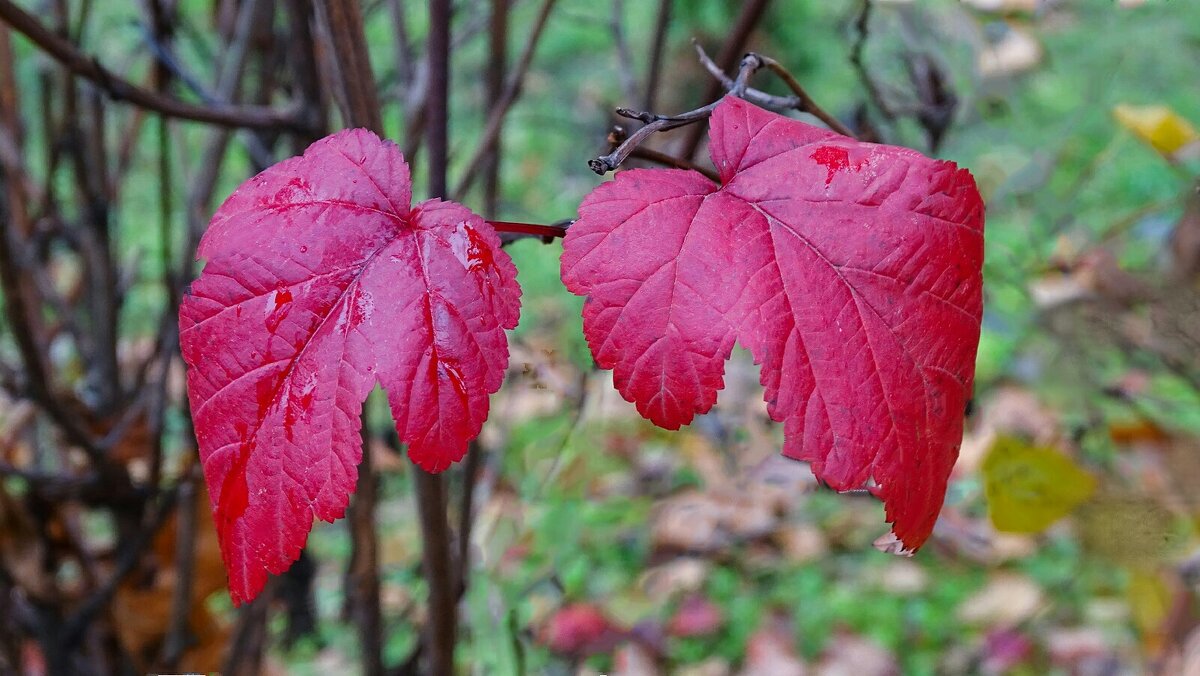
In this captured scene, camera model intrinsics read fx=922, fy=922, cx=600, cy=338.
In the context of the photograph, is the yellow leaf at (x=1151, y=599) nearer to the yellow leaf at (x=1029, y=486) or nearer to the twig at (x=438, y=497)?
the yellow leaf at (x=1029, y=486)

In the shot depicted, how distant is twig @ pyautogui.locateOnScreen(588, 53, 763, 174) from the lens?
40 cm

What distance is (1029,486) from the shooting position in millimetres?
955

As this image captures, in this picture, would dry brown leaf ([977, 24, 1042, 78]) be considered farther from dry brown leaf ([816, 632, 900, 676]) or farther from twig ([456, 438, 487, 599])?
dry brown leaf ([816, 632, 900, 676])

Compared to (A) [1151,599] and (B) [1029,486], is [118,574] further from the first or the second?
(A) [1151,599]

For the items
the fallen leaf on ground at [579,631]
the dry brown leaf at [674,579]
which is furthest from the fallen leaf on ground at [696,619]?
the fallen leaf on ground at [579,631]

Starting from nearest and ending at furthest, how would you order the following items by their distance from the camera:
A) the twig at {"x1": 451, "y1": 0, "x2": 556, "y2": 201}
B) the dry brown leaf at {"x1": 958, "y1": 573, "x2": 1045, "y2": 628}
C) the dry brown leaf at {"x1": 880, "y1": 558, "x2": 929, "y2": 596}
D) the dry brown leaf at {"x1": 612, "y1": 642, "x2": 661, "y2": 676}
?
the twig at {"x1": 451, "y1": 0, "x2": 556, "y2": 201} < the dry brown leaf at {"x1": 612, "y1": 642, "x2": 661, "y2": 676} < the dry brown leaf at {"x1": 958, "y1": 573, "x2": 1045, "y2": 628} < the dry brown leaf at {"x1": 880, "y1": 558, "x2": 929, "y2": 596}

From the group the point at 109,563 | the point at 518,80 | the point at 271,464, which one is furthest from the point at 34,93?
the point at 271,464

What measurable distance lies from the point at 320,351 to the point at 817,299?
0.72 ft

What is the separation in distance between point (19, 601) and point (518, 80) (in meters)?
0.87

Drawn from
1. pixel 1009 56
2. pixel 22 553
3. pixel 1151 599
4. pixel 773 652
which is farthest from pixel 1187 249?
pixel 22 553

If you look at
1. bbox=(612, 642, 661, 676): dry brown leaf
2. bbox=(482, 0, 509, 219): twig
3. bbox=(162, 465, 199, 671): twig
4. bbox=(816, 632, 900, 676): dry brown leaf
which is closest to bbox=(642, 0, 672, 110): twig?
bbox=(482, 0, 509, 219): twig

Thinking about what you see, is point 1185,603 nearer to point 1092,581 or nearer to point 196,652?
point 1092,581

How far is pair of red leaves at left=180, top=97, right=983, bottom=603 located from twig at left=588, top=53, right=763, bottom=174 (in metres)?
0.01

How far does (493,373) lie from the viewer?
40 cm
